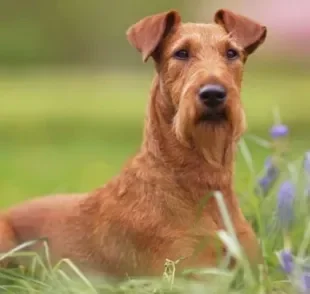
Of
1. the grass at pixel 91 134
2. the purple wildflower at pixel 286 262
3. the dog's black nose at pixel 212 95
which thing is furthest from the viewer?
the grass at pixel 91 134

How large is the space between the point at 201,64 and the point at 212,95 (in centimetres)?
22

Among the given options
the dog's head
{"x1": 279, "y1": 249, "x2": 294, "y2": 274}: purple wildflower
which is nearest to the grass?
{"x1": 279, "y1": 249, "x2": 294, "y2": 274}: purple wildflower

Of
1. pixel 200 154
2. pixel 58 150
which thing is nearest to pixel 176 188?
pixel 200 154

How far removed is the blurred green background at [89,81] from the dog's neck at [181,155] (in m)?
4.85

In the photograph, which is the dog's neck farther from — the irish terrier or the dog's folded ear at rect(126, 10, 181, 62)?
the dog's folded ear at rect(126, 10, 181, 62)

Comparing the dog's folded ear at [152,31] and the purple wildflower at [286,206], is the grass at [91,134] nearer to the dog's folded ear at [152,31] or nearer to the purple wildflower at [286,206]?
the purple wildflower at [286,206]

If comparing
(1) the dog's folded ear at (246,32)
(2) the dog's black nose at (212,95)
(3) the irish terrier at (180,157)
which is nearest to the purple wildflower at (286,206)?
(3) the irish terrier at (180,157)

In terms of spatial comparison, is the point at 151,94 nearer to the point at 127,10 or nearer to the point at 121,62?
the point at 127,10

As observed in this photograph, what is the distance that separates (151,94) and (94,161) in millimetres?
4807

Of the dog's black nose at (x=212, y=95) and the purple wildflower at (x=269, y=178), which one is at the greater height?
the dog's black nose at (x=212, y=95)

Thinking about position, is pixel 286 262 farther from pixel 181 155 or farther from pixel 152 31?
pixel 152 31

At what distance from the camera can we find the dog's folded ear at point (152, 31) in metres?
4.66

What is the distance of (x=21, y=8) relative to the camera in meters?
15.8

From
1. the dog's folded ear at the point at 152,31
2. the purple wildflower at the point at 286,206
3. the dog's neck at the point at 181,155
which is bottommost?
the purple wildflower at the point at 286,206
